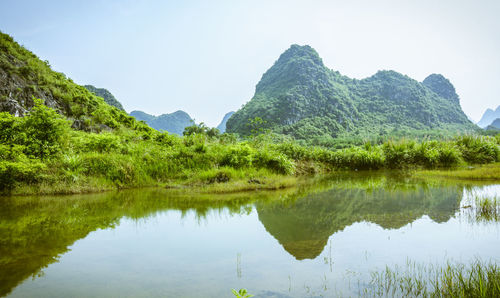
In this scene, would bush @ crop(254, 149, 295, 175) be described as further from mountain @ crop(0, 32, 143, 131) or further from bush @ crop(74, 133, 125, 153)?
mountain @ crop(0, 32, 143, 131)

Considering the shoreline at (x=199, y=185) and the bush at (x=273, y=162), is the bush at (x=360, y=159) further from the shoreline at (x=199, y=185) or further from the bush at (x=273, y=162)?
the bush at (x=273, y=162)

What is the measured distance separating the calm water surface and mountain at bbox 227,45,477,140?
8791 centimetres

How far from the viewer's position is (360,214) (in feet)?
19.7

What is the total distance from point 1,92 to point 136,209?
15323 mm

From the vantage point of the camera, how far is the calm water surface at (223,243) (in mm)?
3002

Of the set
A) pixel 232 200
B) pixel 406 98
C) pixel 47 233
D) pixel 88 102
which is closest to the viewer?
pixel 47 233

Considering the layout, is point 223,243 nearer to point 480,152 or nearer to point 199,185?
point 199,185

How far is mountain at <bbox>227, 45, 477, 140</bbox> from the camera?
111m

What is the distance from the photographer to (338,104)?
402ft

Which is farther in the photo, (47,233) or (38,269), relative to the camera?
(47,233)

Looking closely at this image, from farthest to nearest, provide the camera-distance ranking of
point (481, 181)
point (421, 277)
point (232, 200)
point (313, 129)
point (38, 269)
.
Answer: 1. point (313, 129)
2. point (481, 181)
3. point (232, 200)
4. point (38, 269)
5. point (421, 277)

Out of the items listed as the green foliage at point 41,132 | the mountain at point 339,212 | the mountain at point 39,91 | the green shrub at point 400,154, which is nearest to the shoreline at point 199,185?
the green foliage at point 41,132

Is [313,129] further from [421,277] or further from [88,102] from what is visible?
[421,277]

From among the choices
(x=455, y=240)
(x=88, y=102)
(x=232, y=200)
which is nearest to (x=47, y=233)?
(x=232, y=200)
